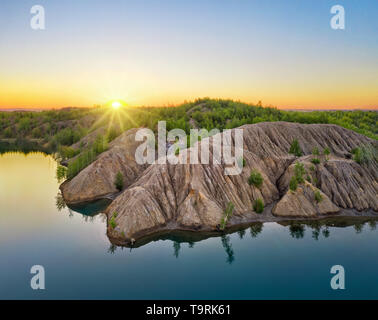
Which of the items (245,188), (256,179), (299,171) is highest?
(299,171)

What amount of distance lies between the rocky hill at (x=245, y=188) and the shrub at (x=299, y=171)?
345 millimetres

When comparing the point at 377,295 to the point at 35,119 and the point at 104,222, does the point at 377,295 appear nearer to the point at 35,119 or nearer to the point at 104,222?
the point at 104,222

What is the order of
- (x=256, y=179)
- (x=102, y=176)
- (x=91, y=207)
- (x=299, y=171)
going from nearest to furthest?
(x=256, y=179)
(x=299, y=171)
(x=91, y=207)
(x=102, y=176)

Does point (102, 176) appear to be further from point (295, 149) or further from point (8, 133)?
point (8, 133)

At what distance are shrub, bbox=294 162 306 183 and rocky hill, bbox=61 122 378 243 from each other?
0.34 m

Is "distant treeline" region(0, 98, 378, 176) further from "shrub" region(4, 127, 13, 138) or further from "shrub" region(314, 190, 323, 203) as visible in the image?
"shrub" region(314, 190, 323, 203)

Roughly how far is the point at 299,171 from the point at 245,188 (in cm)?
795

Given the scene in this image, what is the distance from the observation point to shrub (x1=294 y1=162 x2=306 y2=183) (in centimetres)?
3822

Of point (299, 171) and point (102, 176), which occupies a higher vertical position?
point (102, 176)

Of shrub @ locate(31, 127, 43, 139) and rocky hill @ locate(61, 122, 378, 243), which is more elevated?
shrub @ locate(31, 127, 43, 139)

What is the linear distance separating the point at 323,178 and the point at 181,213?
20.9 m

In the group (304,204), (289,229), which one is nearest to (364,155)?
(304,204)

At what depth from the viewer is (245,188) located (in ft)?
126

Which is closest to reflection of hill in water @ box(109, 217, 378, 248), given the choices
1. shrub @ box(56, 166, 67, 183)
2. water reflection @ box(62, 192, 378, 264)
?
water reflection @ box(62, 192, 378, 264)
